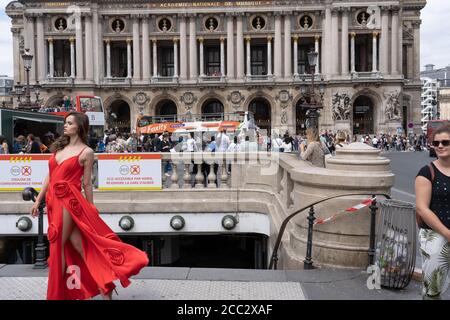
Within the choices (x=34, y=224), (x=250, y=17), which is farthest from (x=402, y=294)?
(x=250, y=17)

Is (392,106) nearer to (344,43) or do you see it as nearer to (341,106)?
(341,106)

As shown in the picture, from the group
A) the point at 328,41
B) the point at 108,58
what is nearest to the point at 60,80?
the point at 108,58

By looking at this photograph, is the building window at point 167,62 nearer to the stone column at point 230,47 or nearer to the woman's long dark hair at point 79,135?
the stone column at point 230,47

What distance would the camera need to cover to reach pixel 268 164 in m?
11.7

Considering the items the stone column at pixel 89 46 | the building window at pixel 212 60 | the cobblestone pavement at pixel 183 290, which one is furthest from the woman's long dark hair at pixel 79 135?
the building window at pixel 212 60

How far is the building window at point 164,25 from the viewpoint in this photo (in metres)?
53.2

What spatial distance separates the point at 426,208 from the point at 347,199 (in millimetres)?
2368

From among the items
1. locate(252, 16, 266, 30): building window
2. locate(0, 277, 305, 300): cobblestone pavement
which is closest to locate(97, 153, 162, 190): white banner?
locate(0, 277, 305, 300): cobblestone pavement

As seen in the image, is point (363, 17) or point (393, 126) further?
point (363, 17)

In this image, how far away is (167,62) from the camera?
57.9 metres

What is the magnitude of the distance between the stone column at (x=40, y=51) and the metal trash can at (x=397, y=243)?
51737mm

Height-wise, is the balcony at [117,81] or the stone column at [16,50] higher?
the stone column at [16,50]

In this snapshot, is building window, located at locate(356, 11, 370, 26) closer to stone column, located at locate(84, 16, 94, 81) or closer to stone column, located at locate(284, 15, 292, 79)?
stone column, located at locate(284, 15, 292, 79)
